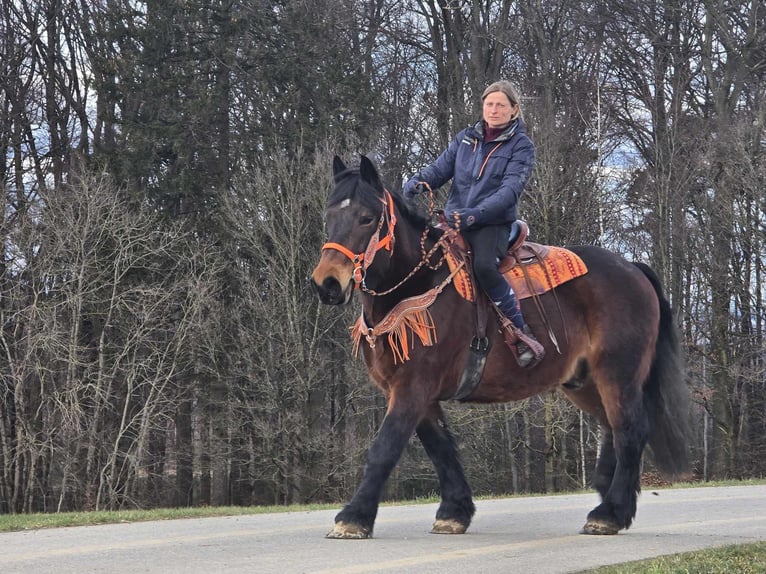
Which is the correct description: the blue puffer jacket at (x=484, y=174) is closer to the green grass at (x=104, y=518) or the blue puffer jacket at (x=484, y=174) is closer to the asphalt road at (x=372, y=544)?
the asphalt road at (x=372, y=544)

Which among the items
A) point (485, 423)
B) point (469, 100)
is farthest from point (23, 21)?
point (485, 423)

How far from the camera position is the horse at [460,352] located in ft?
23.1

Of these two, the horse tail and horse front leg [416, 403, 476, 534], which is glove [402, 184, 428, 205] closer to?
horse front leg [416, 403, 476, 534]

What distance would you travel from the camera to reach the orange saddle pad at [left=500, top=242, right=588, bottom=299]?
8.06m

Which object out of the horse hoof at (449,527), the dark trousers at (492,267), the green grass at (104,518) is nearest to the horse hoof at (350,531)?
the horse hoof at (449,527)

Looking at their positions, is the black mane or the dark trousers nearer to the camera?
the black mane

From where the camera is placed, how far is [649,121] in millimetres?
35250

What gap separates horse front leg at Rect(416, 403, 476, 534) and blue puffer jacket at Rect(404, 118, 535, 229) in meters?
1.49

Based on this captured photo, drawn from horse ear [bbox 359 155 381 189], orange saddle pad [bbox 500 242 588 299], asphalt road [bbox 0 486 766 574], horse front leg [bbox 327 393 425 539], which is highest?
horse ear [bbox 359 155 381 189]

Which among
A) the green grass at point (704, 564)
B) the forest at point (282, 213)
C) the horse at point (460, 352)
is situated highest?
the forest at point (282, 213)

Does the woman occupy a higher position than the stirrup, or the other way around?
the woman

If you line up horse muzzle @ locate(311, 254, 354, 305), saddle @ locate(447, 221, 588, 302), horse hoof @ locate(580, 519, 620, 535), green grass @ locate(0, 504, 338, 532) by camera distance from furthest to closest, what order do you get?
green grass @ locate(0, 504, 338, 532)
saddle @ locate(447, 221, 588, 302)
horse hoof @ locate(580, 519, 620, 535)
horse muzzle @ locate(311, 254, 354, 305)

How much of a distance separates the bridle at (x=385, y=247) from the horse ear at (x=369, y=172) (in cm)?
12

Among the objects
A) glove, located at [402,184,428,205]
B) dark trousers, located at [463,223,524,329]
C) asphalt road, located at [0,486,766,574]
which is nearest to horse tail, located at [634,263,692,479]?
asphalt road, located at [0,486,766,574]
